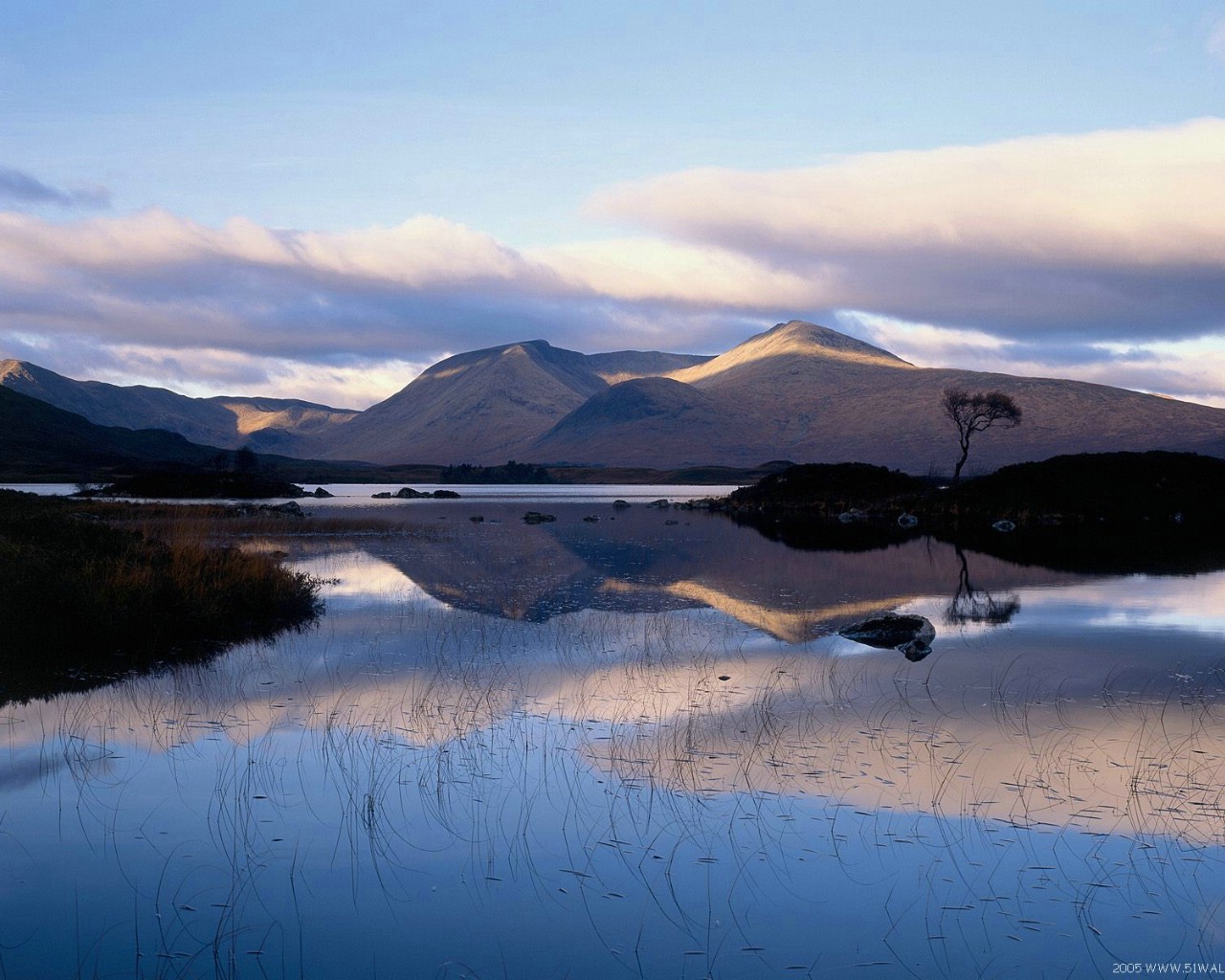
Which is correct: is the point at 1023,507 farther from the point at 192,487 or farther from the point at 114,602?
the point at 192,487

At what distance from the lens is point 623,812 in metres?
10.5

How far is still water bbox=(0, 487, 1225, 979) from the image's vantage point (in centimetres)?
769

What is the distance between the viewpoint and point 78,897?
832 centimetres

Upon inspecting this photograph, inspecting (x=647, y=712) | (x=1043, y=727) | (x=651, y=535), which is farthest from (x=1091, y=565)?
(x=647, y=712)

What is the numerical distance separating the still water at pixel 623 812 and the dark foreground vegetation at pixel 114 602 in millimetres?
1593

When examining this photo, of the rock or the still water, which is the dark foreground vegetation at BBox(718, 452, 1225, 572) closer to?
the rock

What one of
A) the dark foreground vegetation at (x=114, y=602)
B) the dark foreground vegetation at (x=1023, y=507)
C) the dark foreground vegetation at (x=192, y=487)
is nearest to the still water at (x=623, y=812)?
the dark foreground vegetation at (x=114, y=602)

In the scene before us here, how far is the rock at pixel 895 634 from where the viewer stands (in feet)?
66.1

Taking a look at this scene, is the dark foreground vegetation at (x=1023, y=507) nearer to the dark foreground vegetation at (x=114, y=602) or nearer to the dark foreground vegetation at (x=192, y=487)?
the dark foreground vegetation at (x=114, y=602)

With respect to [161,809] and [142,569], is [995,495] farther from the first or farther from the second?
[161,809]

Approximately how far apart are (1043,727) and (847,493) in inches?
3042

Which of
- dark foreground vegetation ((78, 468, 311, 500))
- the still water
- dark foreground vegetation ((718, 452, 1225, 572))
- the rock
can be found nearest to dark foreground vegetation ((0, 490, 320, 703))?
the still water

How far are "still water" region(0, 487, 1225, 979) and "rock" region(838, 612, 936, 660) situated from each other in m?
0.55

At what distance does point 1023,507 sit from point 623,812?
2762 inches
